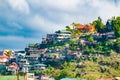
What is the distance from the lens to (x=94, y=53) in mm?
92812

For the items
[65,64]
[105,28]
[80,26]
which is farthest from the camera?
[80,26]

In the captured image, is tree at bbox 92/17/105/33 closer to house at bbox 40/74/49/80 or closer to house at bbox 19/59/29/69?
house at bbox 19/59/29/69

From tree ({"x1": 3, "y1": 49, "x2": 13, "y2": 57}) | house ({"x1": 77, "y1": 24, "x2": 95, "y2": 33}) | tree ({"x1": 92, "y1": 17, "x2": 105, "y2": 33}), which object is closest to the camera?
tree ({"x1": 92, "y1": 17, "x2": 105, "y2": 33})

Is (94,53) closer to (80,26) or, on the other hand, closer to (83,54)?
(83,54)

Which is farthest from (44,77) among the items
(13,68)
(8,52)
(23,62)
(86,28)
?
(8,52)

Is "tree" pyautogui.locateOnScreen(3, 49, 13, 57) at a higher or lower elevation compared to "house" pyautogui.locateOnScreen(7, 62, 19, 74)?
higher

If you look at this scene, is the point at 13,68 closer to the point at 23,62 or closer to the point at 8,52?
the point at 23,62

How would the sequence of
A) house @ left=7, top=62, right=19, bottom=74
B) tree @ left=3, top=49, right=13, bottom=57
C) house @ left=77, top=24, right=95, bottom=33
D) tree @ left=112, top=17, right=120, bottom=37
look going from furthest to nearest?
tree @ left=3, top=49, right=13, bottom=57 < house @ left=77, top=24, right=95, bottom=33 < tree @ left=112, top=17, right=120, bottom=37 < house @ left=7, top=62, right=19, bottom=74

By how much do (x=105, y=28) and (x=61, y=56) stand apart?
1323 cm

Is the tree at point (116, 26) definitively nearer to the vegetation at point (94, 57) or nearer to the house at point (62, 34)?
the vegetation at point (94, 57)

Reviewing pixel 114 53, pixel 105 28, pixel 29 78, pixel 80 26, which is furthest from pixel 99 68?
pixel 80 26

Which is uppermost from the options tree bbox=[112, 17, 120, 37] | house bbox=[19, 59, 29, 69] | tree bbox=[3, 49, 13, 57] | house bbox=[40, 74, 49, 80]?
tree bbox=[112, 17, 120, 37]

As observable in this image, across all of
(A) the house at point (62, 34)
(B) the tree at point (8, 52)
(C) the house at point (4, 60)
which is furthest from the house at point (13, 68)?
(B) the tree at point (8, 52)

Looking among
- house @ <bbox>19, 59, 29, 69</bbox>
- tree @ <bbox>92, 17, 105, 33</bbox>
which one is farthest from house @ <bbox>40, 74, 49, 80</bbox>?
tree @ <bbox>92, 17, 105, 33</bbox>
